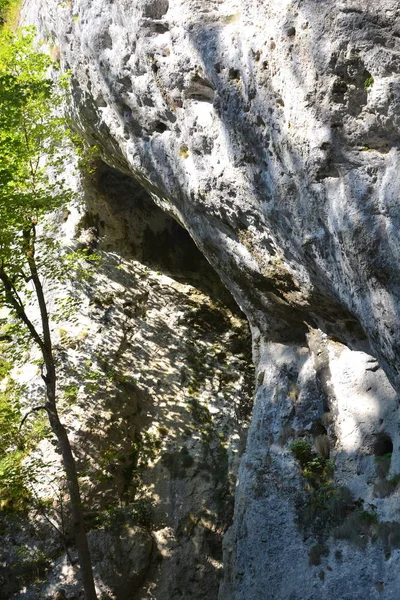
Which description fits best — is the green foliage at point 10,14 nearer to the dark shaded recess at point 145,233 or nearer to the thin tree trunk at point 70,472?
the dark shaded recess at point 145,233

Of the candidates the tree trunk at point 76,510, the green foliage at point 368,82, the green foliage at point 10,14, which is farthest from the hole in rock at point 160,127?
the green foliage at point 10,14

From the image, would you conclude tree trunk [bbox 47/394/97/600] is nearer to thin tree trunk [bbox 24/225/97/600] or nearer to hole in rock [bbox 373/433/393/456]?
thin tree trunk [bbox 24/225/97/600]

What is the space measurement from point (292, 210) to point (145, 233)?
676 centimetres

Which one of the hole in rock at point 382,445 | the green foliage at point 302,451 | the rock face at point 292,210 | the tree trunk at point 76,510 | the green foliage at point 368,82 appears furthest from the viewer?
the tree trunk at point 76,510

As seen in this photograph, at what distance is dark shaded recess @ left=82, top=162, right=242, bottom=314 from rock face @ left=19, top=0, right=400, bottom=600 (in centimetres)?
279

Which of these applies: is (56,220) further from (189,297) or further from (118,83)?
(118,83)

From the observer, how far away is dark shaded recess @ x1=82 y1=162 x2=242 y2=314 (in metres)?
11.8

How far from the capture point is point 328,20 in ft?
15.8

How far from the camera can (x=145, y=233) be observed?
40.0ft

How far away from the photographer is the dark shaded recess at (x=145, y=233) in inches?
463

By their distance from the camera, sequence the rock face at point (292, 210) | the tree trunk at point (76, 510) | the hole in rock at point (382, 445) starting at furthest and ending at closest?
the tree trunk at point (76, 510) → the hole in rock at point (382, 445) → the rock face at point (292, 210)

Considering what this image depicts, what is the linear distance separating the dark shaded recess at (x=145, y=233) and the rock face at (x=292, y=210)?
279cm

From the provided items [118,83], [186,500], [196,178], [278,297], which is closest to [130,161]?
[118,83]

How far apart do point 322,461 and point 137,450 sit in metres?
4.02
